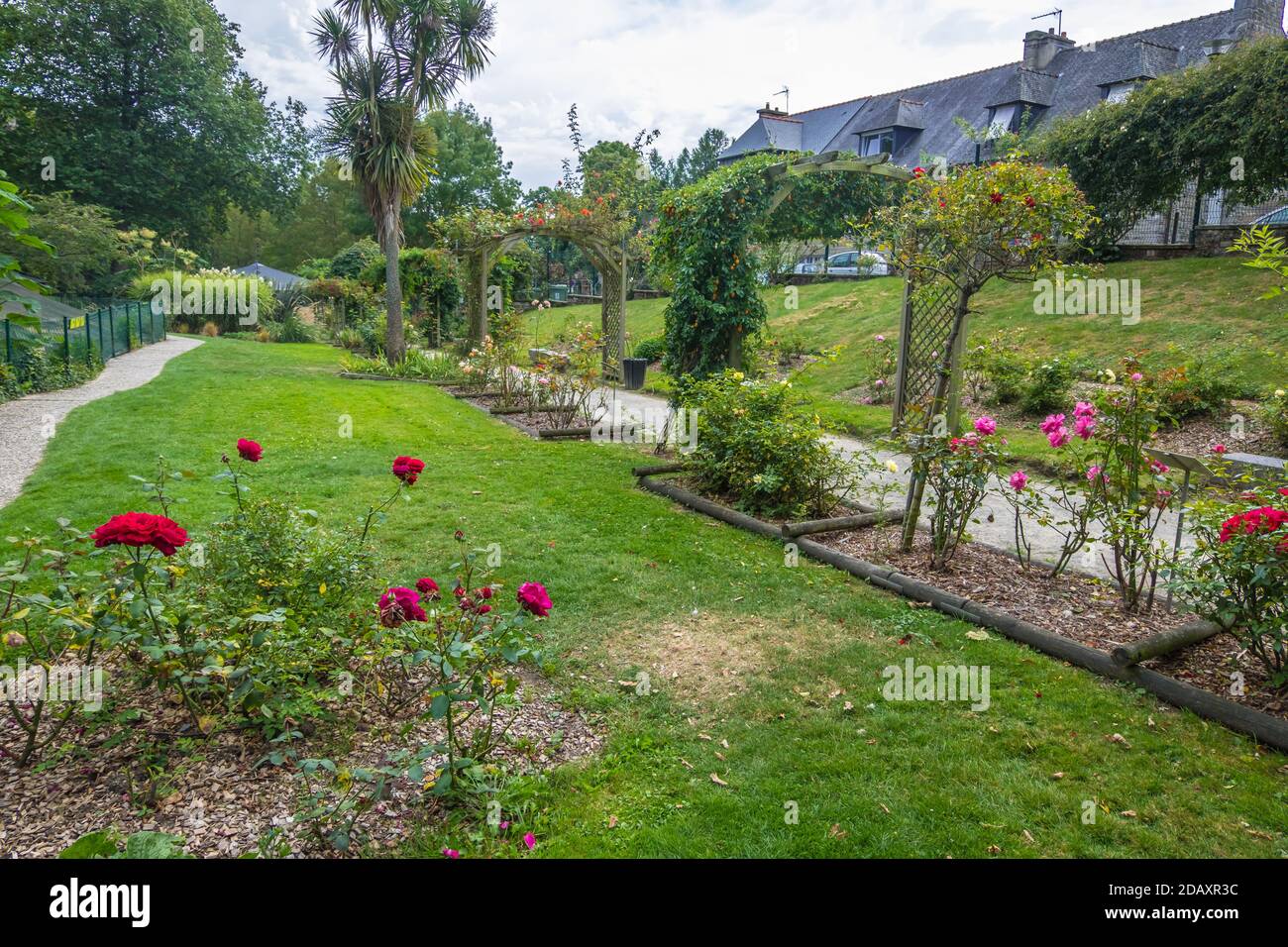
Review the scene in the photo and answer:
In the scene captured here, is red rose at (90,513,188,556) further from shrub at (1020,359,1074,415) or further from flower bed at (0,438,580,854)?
shrub at (1020,359,1074,415)

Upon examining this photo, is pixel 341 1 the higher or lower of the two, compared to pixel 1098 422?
higher

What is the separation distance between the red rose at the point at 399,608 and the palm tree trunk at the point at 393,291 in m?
14.3

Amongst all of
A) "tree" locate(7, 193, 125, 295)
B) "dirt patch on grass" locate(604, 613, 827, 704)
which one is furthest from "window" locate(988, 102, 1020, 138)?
Result: "tree" locate(7, 193, 125, 295)

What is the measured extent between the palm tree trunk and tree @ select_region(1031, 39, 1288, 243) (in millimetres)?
13105

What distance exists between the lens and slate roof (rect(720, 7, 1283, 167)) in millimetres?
22734

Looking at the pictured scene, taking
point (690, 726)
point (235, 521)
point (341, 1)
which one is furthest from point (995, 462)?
point (341, 1)

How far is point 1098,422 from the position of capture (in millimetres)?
4680

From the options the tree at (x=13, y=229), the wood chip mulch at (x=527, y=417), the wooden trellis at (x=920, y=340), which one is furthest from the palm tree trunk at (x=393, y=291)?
the tree at (x=13, y=229)

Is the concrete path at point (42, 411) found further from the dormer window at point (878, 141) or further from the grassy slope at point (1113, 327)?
the dormer window at point (878, 141)
